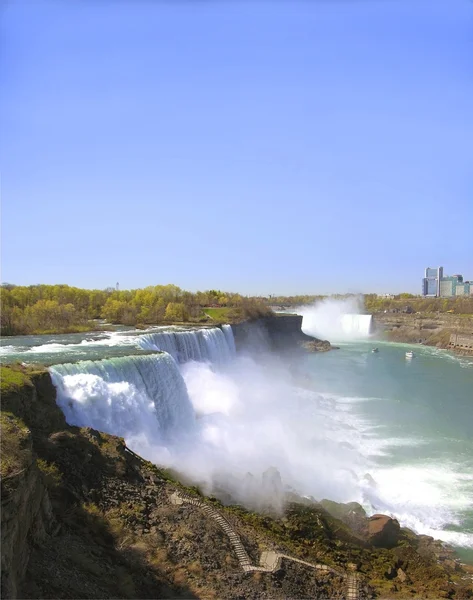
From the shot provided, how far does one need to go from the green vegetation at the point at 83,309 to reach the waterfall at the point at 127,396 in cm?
1379

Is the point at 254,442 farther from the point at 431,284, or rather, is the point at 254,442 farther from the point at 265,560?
the point at 431,284

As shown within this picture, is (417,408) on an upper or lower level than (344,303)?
lower

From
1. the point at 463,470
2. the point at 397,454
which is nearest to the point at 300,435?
the point at 397,454

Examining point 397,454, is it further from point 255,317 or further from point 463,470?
point 255,317

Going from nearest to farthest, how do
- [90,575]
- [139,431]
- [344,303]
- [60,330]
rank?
[90,575] → [139,431] → [60,330] → [344,303]

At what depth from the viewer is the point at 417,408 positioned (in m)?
23.2

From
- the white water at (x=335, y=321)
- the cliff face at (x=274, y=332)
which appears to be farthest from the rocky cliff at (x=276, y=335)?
the white water at (x=335, y=321)

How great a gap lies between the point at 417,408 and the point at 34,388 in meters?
19.1

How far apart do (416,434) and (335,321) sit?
166 ft

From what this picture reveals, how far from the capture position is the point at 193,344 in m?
25.6

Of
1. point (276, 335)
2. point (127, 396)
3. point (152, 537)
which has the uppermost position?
point (127, 396)

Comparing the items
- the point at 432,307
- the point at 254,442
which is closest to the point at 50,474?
the point at 254,442

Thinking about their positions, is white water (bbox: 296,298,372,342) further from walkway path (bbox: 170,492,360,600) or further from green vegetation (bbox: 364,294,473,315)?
walkway path (bbox: 170,492,360,600)

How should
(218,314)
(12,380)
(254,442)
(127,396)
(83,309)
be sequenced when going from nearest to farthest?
(12,380)
(127,396)
(254,442)
(83,309)
(218,314)
